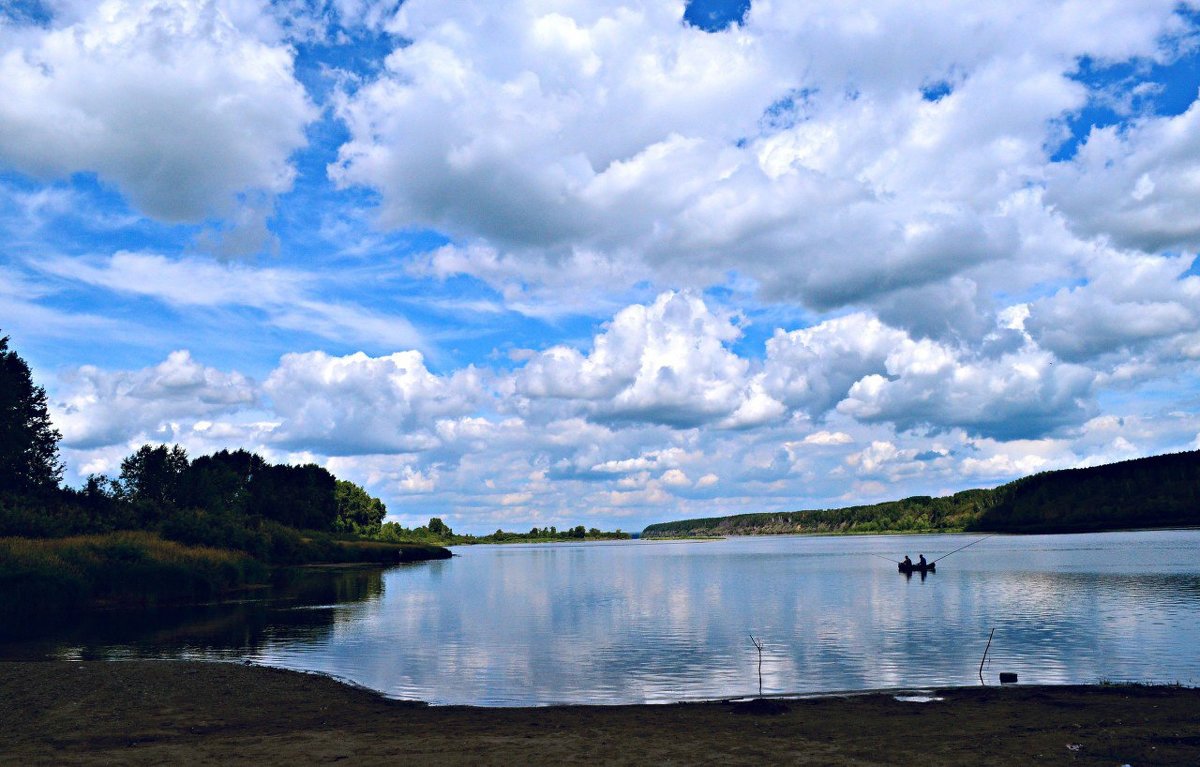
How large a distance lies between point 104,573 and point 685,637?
4440cm

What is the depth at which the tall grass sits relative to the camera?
181 feet

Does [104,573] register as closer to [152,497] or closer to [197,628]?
[197,628]

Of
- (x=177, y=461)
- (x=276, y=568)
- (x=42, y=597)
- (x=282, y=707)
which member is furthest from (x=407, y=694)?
(x=177, y=461)

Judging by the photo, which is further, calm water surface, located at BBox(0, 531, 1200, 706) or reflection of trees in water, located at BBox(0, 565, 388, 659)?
reflection of trees in water, located at BBox(0, 565, 388, 659)

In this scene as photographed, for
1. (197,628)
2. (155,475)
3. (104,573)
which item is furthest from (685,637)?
(155,475)

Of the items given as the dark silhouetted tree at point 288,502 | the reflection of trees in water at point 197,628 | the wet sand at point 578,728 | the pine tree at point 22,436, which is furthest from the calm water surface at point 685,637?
the dark silhouetted tree at point 288,502

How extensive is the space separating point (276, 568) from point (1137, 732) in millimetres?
113598

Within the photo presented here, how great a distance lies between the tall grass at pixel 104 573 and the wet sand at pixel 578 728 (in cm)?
Result: 3018

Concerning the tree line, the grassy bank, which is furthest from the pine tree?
the grassy bank

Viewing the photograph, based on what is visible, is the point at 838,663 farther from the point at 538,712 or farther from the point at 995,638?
the point at 538,712

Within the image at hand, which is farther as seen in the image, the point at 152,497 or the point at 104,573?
the point at 152,497

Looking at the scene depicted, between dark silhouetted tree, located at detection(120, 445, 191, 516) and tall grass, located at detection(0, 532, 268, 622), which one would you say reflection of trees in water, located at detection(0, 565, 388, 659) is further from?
dark silhouetted tree, located at detection(120, 445, 191, 516)

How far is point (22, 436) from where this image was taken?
4316 inches

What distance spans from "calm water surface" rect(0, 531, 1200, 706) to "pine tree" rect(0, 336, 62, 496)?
171 ft
